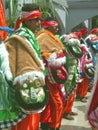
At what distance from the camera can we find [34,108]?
3.37m

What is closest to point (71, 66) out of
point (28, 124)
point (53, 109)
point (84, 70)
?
point (53, 109)

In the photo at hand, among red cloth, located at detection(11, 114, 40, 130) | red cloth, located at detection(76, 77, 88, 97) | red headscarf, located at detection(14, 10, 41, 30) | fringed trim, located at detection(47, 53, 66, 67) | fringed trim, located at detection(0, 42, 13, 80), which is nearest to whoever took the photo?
fringed trim, located at detection(0, 42, 13, 80)

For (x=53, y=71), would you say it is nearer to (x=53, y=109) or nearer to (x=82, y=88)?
(x=53, y=109)

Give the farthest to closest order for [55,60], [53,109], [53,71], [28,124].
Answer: [53,109] < [53,71] < [55,60] < [28,124]

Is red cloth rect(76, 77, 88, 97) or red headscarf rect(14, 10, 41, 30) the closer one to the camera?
red headscarf rect(14, 10, 41, 30)

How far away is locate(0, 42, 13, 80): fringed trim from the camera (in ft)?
11.1

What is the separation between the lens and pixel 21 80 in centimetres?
333

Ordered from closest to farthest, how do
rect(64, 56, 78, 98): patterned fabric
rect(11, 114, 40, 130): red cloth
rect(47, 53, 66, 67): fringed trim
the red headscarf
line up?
rect(11, 114, 40, 130): red cloth
the red headscarf
rect(47, 53, 66, 67): fringed trim
rect(64, 56, 78, 98): patterned fabric

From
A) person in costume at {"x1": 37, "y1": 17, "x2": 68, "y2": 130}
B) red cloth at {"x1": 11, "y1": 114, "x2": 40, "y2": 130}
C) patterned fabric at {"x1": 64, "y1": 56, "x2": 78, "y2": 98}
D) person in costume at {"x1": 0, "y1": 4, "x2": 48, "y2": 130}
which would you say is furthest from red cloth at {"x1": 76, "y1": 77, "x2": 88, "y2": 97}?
person in costume at {"x1": 0, "y1": 4, "x2": 48, "y2": 130}

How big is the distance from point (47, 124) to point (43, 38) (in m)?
1.20

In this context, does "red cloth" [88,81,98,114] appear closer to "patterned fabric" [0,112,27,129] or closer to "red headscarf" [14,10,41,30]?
"patterned fabric" [0,112,27,129]

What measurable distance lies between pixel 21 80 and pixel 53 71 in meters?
1.55

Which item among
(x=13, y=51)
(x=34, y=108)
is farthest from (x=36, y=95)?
(x=13, y=51)

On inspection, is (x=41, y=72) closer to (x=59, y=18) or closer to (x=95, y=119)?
(x=95, y=119)
